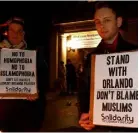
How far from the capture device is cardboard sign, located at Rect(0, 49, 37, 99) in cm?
269

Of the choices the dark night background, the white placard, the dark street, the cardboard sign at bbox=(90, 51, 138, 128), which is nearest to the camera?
the cardboard sign at bbox=(90, 51, 138, 128)

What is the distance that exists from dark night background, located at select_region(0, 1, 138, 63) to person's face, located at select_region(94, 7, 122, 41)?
130 inches

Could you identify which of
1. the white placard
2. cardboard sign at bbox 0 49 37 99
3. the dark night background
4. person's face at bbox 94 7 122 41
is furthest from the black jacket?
the white placard

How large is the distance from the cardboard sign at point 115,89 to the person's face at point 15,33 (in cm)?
93

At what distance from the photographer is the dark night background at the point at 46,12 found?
6180 millimetres

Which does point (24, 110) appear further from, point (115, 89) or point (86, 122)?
point (115, 89)

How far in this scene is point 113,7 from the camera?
6.82 ft

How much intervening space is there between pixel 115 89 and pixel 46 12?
20.8ft

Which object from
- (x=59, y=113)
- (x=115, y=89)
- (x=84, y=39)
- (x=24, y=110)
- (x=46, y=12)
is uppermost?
(x=46, y=12)

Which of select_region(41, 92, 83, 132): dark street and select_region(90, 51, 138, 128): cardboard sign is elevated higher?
select_region(90, 51, 138, 128): cardboard sign

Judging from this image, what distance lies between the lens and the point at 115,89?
6.19ft

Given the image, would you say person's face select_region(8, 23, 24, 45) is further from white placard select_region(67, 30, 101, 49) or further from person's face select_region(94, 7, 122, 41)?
white placard select_region(67, 30, 101, 49)

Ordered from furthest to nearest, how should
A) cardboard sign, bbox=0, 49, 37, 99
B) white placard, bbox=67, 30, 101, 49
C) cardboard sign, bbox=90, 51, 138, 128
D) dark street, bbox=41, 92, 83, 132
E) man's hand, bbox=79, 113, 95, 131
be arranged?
1. white placard, bbox=67, 30, 101, 49
2. dark street, bbox=41, 92, 83, 132
3. cardboard sign, bbox=0, 49, 37, 99
4. man's hand, bbox=79, 113, 95, 131
5. cardboard sign, bbox=90, 51, 138, 128

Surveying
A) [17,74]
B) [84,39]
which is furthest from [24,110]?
[84,39]
